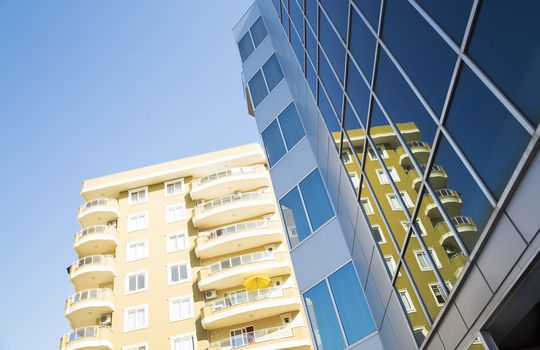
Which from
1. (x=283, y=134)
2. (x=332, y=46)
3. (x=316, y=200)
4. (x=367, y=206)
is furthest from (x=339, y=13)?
(x=283, y=134)

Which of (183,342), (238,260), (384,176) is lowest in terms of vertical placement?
(384,176)

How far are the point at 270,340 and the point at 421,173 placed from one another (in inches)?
956

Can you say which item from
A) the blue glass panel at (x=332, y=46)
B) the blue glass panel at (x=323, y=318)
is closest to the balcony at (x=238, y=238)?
the blue glass panel at (x=323, y=318)

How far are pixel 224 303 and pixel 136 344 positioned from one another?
6855mm

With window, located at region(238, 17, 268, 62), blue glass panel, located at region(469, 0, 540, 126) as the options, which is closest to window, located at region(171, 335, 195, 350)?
window, located at region(238, 17, 268, 62)

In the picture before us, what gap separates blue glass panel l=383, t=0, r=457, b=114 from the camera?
5.68m

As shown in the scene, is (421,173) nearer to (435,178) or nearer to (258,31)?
(435,178)

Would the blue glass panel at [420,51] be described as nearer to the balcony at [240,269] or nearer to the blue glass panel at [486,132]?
the blue glass panel at [486,132]

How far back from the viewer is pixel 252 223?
111ft

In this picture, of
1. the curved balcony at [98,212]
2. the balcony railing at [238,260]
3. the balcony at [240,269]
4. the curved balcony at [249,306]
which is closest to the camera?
the curved balcony at [249,306]

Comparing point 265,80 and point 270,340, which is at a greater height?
point 265,80

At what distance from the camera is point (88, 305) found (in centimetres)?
3198

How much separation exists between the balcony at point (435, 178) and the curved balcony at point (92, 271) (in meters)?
32.1

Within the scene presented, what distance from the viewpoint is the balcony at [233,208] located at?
35.3m
